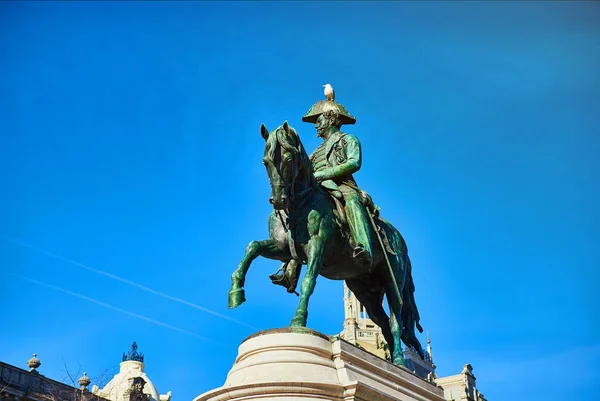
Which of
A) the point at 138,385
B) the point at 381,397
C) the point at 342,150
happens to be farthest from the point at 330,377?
the point at 138,385

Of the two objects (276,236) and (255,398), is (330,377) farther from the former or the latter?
(276,236)

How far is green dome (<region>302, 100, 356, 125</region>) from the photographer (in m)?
13.4

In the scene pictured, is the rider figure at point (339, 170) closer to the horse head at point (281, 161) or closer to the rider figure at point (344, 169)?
the rider figure at point (344, 169)

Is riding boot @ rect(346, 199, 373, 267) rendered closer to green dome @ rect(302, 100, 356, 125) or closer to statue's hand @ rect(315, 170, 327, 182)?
statue's hand @ rect(315, 170, 327, 182)

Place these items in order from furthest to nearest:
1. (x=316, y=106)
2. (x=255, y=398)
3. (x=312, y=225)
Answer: (x=316, y=106), (x=312, y=225), (x=255, y=398)

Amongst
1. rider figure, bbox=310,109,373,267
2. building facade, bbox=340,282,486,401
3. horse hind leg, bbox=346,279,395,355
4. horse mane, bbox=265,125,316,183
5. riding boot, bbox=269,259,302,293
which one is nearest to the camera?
horse mane, bbox=265,125,316,183

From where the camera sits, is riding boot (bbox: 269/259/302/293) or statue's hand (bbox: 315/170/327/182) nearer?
riding boot (bbox: 269/259/302/293)

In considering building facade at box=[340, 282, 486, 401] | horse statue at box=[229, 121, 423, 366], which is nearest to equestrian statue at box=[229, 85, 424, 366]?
horse statue at box=[229, 121, 423, 366]

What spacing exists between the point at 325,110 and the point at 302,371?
5.37m

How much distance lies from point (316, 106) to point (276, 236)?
133 inches

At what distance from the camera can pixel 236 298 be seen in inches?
416

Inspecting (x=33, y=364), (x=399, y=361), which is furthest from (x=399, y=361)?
(x=33, y=364)

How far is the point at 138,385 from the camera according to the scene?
3828 centimetres

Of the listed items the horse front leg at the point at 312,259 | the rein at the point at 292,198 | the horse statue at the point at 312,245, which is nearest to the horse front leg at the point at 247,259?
the horse statue at the point at 312,245
